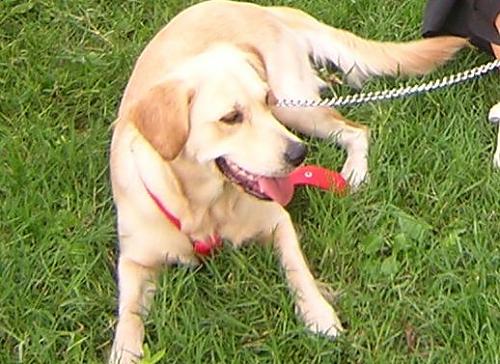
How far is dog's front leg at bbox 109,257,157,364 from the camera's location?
261 cm

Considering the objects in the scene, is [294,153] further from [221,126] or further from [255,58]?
[255,58]

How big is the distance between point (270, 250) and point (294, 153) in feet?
1.07

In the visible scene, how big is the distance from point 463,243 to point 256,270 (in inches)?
21.1

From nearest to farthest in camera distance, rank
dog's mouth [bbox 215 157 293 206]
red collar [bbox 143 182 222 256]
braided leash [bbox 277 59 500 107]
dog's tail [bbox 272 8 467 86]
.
A: dog's mouth [bbox 215 157 293 206], red collar [bbox 143 182 222 256], braided leash [bbox 277 59 500 107], dog's tail [bbox 272 8 467 86]

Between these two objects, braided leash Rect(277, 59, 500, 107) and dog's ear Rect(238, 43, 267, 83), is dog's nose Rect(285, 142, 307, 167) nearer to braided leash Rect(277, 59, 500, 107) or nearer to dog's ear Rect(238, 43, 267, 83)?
dog's ear Rect(238, 43, 267, 83)

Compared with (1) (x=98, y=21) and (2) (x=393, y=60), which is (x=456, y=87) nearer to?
(2) (x=393, y=60)

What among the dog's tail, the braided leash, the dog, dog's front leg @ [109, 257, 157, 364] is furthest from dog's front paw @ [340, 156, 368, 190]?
dog's front leg @ [109, 257, 157, 364]

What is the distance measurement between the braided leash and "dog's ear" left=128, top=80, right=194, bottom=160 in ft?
2.23

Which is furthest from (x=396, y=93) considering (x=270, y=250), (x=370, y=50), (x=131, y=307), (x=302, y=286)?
(x=131, y=307)

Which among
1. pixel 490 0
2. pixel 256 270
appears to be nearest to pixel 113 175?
pixel 256 270

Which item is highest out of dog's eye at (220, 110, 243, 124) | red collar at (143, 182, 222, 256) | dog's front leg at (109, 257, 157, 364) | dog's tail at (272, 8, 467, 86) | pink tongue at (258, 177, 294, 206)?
dog's eye at (220, 110, 243, 124)

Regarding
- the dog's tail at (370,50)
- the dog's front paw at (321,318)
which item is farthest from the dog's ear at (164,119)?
the dog's tail at (370,50)

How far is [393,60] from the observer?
3.47m

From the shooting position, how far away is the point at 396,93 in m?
3.31
